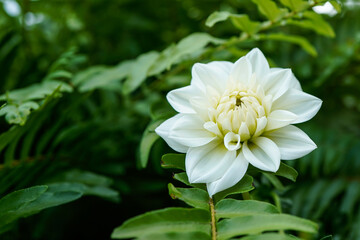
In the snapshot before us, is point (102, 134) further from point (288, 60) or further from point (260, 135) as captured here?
point (288, 60)

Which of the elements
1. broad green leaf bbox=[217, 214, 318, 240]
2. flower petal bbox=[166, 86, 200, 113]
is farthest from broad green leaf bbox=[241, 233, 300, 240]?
flower petal bbox=[166, 86, 200, 113]

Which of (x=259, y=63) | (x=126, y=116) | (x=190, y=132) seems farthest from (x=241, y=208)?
(x=126, y=116)

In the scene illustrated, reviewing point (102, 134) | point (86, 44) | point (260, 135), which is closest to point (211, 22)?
point (260, 135)

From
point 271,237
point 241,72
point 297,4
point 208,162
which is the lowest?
point 271,237

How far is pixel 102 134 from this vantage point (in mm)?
849

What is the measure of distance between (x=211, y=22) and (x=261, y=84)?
18cm

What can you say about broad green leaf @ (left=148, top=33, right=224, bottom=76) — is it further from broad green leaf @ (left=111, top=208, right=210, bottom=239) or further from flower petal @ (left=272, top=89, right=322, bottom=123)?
broad green leaf @ (left=111, top=208, right=210, bottom=239)

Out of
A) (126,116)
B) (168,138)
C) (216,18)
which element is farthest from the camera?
(126,116)

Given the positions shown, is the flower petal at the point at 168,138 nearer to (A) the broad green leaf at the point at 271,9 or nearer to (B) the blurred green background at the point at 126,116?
(B) the blurred green background at the point at 126,116

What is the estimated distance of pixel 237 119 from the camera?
510 millimetres

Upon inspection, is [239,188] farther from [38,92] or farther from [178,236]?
[38,92]

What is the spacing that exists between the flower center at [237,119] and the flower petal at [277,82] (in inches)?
0.9

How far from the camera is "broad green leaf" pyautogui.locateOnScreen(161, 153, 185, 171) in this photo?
1.71 ft

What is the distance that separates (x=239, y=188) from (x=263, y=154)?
0.06 meters
